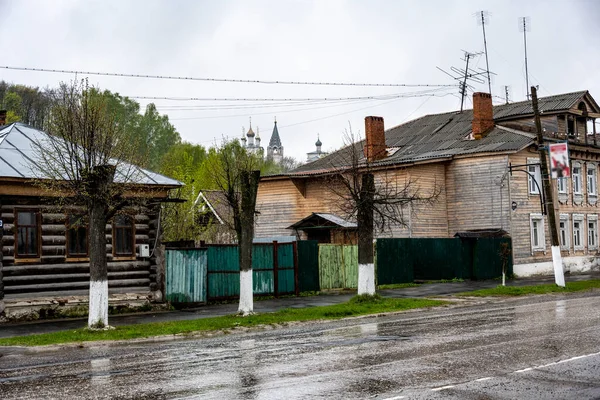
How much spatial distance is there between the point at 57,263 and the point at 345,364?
13976 mm

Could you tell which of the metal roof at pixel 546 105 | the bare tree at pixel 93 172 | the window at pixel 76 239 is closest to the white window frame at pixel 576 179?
the metal roof at pixel 546 105

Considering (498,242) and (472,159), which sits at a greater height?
(472,159)

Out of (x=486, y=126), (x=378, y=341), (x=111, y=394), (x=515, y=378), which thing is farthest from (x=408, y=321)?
(x=486, y=126)

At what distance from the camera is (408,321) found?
20.5 metres

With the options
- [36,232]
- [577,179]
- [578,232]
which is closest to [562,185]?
[577,179]

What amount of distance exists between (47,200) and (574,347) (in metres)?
15.7

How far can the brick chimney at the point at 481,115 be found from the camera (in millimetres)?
45312

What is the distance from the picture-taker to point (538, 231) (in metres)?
44.4

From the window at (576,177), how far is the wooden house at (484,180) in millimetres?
62

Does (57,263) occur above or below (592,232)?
below

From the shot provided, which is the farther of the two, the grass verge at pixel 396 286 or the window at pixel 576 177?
the window at pixel 576 177

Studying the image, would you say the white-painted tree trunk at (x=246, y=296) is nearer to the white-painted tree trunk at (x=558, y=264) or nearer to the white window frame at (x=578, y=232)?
the white-painted tree trunk at (x=558, y=264)

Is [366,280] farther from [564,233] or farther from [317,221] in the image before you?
[564,233]

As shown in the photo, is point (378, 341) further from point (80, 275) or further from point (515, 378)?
point (80, 275)
